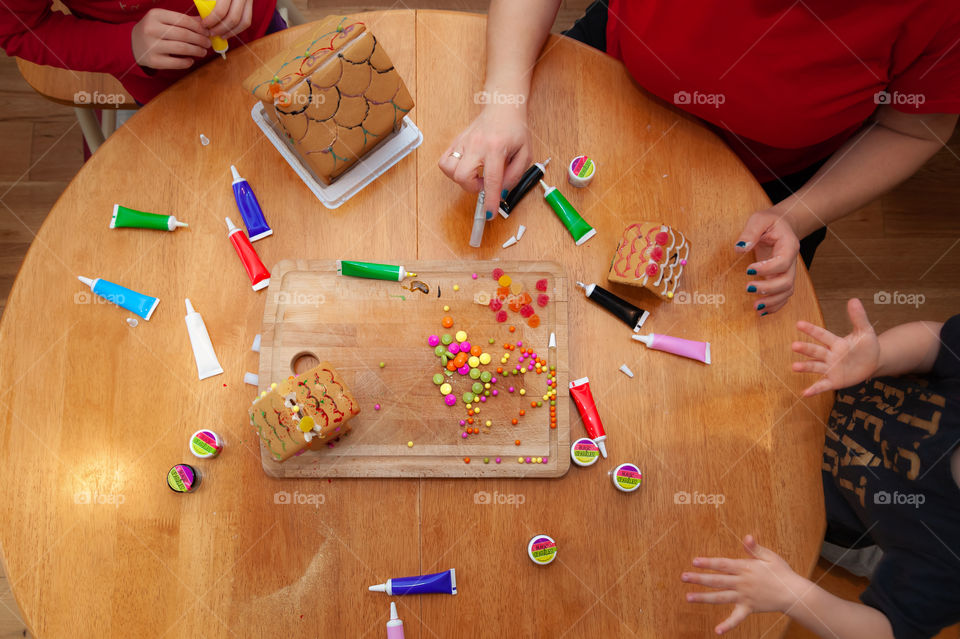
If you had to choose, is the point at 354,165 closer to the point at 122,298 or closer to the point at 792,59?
the point at 122,298

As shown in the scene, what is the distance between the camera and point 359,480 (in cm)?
102

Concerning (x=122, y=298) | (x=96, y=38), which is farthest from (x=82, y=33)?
(x=122, y=298)

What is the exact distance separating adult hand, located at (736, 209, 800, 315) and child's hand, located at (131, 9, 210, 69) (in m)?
1.10

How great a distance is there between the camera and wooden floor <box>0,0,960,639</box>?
1.98 meters

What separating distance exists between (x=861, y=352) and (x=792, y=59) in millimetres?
499

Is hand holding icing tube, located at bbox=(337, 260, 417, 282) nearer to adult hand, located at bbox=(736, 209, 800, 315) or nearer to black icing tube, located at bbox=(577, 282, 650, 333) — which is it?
black icing tube, located at bbox=(577, 282, 650, 333)

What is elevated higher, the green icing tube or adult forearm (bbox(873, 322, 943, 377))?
the green icing tube

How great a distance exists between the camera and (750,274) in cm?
108

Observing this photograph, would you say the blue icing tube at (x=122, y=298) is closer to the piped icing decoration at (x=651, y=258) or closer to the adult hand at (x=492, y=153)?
the adult hand at (x=492, y=153)

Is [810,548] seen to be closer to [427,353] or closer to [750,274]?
[750,274]

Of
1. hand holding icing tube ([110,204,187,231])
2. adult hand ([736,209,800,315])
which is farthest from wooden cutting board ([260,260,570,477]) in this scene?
adult hand ([736,209,800,315])

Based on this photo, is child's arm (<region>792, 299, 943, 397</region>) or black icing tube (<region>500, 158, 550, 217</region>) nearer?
child's arm (<region>792, 299, 943, 397</region>)

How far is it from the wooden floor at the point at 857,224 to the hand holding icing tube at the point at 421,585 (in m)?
1.64

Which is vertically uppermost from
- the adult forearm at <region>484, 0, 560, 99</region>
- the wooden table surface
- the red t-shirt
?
the adult forearm at <region>484, 0, 560, 99</region>
